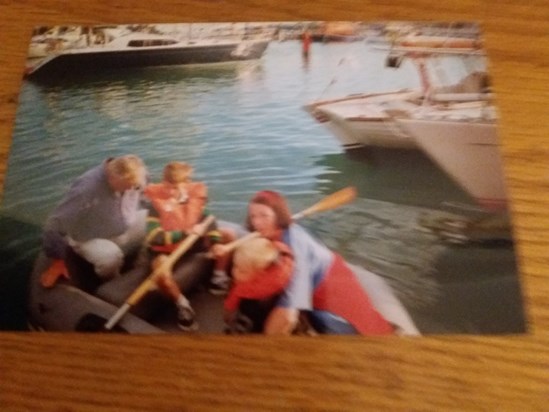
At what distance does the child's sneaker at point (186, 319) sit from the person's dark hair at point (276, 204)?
0.28 feet

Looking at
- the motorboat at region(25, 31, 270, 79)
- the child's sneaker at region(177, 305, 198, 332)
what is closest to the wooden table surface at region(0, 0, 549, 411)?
the child's sneaker at region(177, 305, 198, 332)

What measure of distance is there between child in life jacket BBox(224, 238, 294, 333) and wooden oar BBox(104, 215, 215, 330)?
0.12 ft

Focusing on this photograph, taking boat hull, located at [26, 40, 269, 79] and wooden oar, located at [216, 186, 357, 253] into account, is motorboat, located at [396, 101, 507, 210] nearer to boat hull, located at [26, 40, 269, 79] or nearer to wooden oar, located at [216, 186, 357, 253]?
wooden oar, located at [216, 186, 357, 253]

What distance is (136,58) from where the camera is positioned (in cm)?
69

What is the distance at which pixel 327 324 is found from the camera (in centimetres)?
56

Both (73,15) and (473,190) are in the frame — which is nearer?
(473,190)

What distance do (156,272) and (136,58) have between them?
231 mm

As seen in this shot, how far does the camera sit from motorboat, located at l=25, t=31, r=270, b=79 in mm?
689

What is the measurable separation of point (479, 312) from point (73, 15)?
19.0 inches

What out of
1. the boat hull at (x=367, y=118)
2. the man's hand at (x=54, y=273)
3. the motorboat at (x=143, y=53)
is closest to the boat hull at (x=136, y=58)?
the motorboat at (x=143, y=53)

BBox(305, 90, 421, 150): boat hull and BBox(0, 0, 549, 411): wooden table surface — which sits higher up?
BBox(305, 90, 421, 150): boat hull

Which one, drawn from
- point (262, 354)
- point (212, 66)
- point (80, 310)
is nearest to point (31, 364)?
point (80, 310)

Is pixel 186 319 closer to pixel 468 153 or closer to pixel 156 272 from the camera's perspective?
pixel 156 272

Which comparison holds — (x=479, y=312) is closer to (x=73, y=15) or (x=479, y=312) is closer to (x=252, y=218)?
(x=252, y=218)
